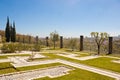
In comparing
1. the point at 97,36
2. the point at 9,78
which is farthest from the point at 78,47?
the point at 9,78

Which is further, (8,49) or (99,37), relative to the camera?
(99,37)

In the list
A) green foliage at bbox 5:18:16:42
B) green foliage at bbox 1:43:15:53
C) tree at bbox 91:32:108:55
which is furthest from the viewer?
green foliage at bbox 5:18:16:42

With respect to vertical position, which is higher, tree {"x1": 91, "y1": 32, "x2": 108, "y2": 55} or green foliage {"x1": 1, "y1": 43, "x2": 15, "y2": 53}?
tree {"x1": 91, "y1": 32, "x2": 108, "y2": 55}

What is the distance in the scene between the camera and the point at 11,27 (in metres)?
31.8

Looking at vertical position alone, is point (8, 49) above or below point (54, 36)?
below

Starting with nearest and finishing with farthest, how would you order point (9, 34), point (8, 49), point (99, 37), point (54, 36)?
1. point (8, 49)
2. point (99, 37)
3. point (54, 36)
4. point (9, 34)

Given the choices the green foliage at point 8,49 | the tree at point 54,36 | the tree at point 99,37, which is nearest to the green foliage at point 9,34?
the tree at point 54,36

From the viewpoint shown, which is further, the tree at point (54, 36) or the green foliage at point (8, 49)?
the tree at point (54, 36)

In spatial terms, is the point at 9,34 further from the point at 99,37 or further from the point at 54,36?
the point at 99,37

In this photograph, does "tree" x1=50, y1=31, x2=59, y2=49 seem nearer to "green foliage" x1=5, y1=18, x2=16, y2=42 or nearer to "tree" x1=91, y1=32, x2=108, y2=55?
"tree" x1=91, y1=32, x2=108, y2=55

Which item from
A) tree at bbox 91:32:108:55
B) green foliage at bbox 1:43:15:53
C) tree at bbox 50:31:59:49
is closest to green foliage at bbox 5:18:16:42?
tree at bbox 50:31:59:49

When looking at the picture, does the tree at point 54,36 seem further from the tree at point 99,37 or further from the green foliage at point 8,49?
the green foliage at point 8,49

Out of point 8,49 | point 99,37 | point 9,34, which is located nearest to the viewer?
point 8,49

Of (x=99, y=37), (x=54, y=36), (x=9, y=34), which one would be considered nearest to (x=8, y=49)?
(x=54, y=36)
